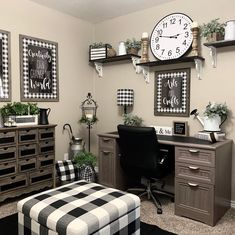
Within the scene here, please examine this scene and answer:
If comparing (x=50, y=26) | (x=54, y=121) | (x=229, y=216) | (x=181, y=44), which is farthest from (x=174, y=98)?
(x=50, y=26)

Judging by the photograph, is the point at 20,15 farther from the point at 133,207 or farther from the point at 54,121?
the point at 133,207

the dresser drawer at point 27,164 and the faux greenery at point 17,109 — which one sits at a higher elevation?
the faux greenery at point 17,109

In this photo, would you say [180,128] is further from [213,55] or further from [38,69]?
[38,69]

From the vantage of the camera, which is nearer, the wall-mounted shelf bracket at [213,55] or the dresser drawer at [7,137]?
the dresser drawer at [7,137]

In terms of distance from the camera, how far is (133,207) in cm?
187

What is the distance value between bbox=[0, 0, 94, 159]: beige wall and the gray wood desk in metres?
1.60

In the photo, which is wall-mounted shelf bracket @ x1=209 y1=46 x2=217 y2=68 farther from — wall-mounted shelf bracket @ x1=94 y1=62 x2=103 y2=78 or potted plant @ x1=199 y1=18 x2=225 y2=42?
wall-mounted shelf bracket @ x1=94 y1=62 x2=103 y2=78

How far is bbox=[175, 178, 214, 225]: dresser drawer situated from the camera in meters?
2.37

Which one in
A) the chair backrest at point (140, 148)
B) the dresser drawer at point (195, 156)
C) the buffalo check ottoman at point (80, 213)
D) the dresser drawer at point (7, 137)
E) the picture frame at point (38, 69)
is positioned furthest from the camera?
the picture frame at point (38, 69)

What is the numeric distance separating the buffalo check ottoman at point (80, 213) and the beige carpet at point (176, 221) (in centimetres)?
60

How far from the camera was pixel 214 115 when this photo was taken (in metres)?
2.66

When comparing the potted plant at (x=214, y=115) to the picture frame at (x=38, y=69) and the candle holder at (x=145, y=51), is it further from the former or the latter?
the picture frame at (x=38, y=69)

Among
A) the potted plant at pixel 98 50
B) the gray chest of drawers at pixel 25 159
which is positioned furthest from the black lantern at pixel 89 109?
the gray chest of drawers at pixel 25 159

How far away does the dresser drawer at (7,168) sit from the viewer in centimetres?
266
